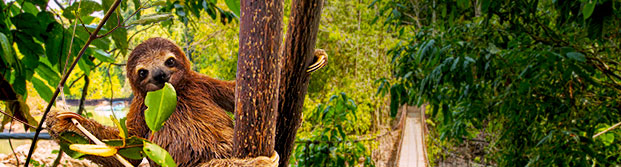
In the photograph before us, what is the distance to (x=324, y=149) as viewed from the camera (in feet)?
3.60

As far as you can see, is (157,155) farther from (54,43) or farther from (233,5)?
(54,43)

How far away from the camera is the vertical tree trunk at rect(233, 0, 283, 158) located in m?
0.23

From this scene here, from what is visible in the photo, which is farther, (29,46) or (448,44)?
(448,44)

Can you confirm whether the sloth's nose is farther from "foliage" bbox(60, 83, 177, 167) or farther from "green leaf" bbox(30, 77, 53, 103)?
"green leaf" bbox(30, 77, 53, 103)

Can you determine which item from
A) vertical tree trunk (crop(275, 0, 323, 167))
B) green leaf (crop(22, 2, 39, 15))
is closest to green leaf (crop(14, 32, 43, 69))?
green leaf (crop(22, 2, 39, 15))

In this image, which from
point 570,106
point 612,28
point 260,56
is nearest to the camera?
point 260,56

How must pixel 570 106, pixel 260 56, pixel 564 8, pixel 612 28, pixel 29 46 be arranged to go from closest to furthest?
1. pixel 260 56
2. pixel 29 46
3. pixel 564 8
4. pixel 612 28
5. pixel 570 106

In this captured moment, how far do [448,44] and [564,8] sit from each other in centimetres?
28

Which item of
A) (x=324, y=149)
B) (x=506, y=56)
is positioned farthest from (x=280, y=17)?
(x=506, y=56)

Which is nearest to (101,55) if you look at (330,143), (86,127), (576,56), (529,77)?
(86,127)

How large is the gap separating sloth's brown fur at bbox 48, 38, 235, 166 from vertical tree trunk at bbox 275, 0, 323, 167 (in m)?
A: 0.04

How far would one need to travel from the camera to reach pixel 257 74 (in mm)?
230

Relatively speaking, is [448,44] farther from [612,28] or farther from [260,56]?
[260,56]

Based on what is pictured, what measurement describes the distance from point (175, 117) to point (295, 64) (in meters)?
0.10
